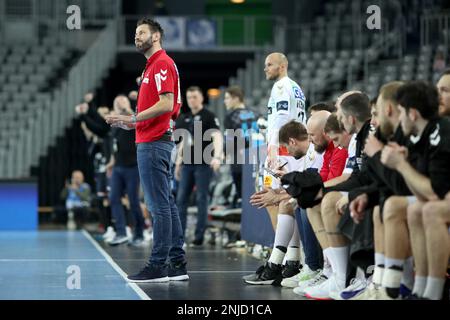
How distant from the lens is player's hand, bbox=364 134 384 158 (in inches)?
215

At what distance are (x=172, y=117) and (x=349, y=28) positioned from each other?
599 inches

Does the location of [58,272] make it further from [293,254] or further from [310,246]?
[310,246]

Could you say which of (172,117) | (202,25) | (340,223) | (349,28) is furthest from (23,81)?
(340,223)

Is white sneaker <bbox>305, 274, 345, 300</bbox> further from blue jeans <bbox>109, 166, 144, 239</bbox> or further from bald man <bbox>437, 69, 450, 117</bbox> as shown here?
blue jeans <bbox>109, 166, 144, 239</bbox>

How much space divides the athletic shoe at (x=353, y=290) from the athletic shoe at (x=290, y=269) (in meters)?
1.36

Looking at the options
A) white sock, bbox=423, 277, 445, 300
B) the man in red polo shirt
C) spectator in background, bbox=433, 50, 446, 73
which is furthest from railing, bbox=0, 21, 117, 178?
white sock, bbox=423, 277, 445, 300

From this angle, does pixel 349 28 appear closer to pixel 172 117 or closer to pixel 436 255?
pixel 172 117

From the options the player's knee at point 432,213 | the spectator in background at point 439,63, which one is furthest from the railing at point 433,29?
the player's knee at point 432,213

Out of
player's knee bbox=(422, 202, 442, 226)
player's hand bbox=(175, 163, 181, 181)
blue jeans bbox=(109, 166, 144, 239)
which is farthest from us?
player's hand bbox=(175, 163, 181, 181)

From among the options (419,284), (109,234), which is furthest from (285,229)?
(109,234)

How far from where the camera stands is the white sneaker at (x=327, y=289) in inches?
239

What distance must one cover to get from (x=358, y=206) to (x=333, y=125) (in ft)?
3.68

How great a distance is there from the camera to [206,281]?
7309 mm

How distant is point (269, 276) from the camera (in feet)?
23.1
